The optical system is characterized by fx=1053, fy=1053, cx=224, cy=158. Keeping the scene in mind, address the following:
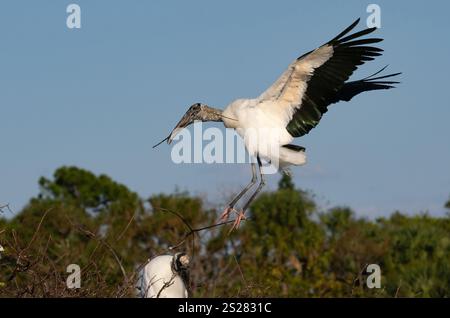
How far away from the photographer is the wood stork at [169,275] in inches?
266

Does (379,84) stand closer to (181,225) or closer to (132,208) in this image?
(181,225)

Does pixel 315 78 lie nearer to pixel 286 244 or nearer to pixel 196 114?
pixel 196 114

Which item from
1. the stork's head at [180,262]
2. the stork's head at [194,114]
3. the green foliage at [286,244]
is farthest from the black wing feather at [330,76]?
the green foliage at [286,244]

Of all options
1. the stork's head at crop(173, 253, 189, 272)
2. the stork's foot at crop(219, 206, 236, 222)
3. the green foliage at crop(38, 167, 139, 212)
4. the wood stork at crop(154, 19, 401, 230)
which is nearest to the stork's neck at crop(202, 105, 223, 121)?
the wood stork at crop(154, 19, 401, 230)

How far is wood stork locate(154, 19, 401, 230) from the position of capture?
5.55 m

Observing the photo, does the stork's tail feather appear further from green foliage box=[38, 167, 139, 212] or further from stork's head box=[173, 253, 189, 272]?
green foliage box=[38, 167, 139, 212]

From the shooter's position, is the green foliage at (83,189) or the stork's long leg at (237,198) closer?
the stork's long leg at (237,198)

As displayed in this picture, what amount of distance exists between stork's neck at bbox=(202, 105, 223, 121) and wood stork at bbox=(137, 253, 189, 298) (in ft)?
4.72

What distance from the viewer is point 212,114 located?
561 cm

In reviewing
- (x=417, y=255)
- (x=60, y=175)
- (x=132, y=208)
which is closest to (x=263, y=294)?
(x=417, y=255)

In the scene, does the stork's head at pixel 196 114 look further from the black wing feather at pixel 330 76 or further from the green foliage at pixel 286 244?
the green foliage at pixel 286 244

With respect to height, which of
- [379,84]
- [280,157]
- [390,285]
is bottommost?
[390,285]

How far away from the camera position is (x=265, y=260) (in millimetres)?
19312
